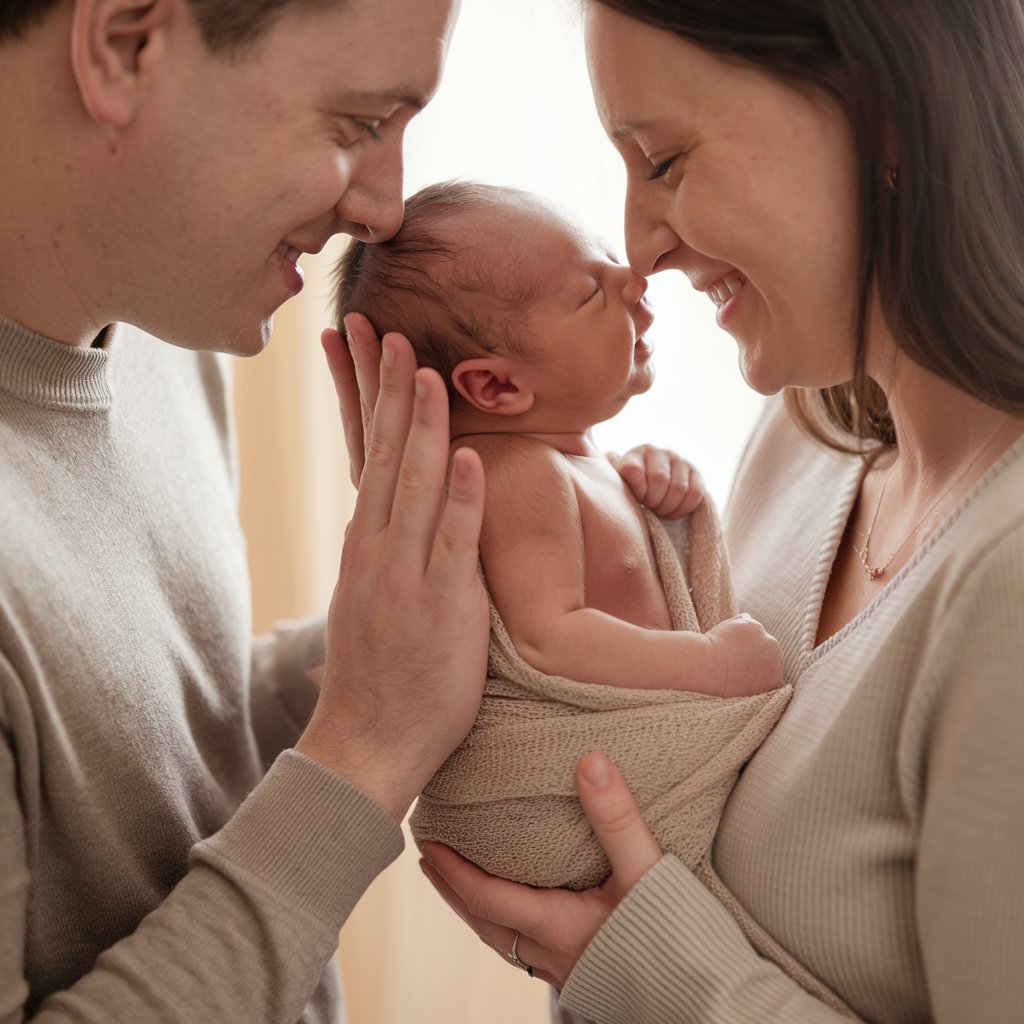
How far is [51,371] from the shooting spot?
1.22 metres

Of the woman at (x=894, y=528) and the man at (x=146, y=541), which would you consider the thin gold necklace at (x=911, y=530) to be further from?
the man at (x=146, y=541)

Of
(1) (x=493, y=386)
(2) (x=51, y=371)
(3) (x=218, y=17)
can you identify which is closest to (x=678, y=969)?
(1) (x=493, y=386)

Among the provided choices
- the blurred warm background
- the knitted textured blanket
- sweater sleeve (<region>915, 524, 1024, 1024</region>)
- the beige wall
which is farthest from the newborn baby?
the beige wall

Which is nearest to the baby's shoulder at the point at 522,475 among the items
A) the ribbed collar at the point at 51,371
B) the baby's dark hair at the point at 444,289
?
the baby's dark hair at the point at 444,289

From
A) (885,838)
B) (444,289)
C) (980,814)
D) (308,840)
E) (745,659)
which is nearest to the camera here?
(980,814)

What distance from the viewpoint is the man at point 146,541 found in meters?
1.07

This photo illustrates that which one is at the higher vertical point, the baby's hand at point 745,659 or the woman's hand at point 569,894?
the baby's hand at point 745,659

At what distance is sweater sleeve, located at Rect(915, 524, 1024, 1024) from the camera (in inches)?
34.2

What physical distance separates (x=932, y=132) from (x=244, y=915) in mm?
1016

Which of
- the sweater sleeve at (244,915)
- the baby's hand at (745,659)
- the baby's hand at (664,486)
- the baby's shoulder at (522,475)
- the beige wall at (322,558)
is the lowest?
the beige wall at (322,558)

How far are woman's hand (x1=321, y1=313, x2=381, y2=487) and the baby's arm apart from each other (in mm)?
186

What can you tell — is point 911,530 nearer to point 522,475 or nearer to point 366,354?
point 522,475

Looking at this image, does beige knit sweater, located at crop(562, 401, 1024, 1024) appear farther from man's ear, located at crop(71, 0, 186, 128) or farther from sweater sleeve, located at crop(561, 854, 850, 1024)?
man's ear, located at crop(71, 0, 186, 128)

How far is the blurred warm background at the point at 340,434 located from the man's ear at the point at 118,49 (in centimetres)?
97
